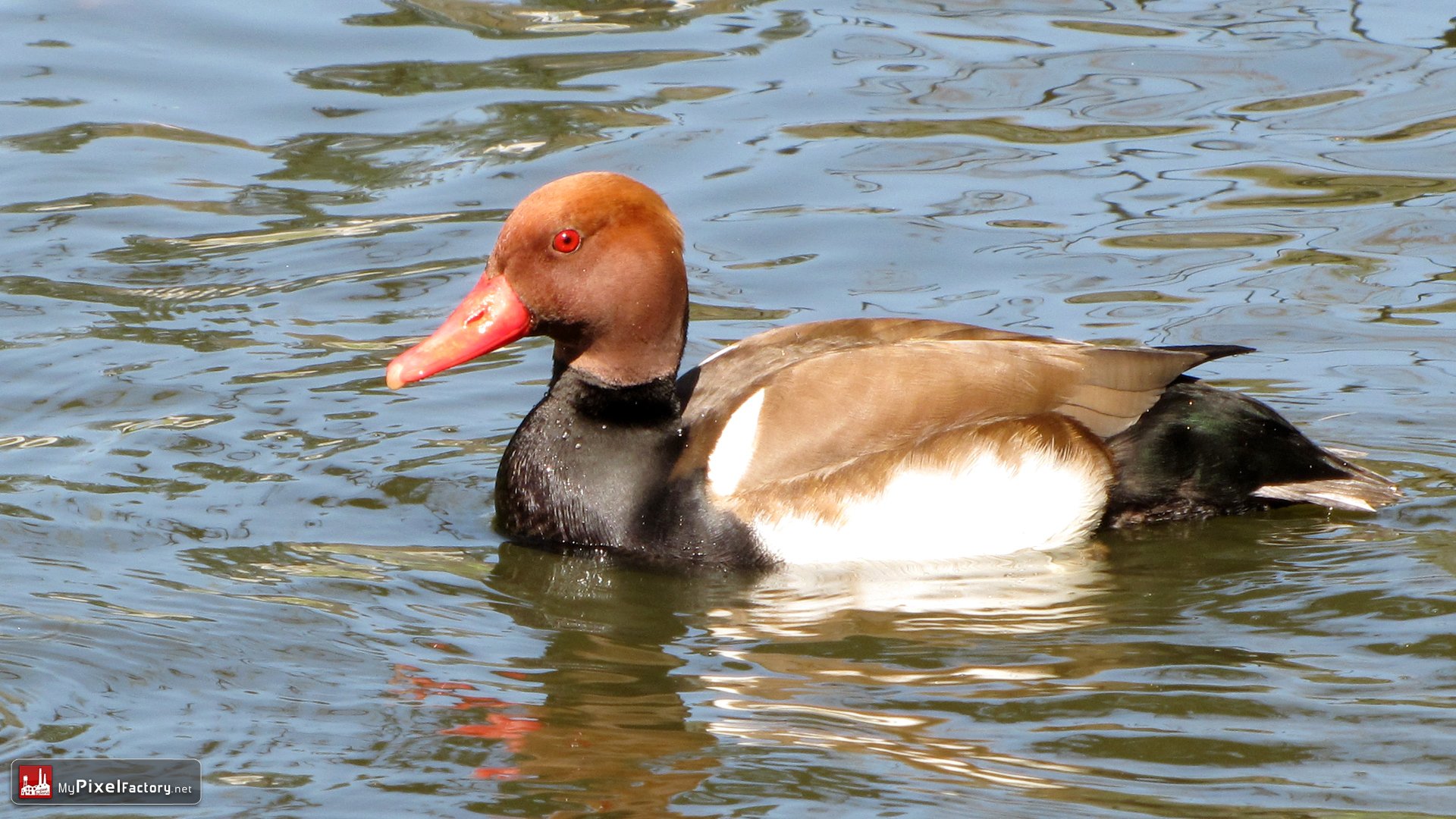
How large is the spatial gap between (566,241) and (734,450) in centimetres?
80

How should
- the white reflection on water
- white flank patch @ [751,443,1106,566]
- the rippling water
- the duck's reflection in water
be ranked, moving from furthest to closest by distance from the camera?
white flank patch @ [751,443,1106,566]
the white reflection on water
the rippling water
the duck's reflection in water

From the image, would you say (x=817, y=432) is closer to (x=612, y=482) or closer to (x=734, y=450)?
(x=734, y=450)

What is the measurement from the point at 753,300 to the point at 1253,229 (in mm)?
2248

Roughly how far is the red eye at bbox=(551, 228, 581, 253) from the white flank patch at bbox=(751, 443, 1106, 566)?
3.27 ft

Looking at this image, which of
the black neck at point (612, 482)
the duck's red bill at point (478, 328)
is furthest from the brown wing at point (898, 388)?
the duck's red bill at point (478, 328)

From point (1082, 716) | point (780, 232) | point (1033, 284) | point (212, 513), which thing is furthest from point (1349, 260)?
point (212, 513)

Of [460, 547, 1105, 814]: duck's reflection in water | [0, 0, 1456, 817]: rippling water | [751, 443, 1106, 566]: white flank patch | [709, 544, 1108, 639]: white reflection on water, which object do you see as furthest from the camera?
[751, 443, 1106, 566]: white flank patch

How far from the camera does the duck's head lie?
6.00m

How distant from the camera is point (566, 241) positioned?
600 cm

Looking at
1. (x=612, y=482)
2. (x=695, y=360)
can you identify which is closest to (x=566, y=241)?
(x=612, y=482)

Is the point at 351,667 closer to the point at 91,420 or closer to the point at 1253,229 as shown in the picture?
the point at 91,420

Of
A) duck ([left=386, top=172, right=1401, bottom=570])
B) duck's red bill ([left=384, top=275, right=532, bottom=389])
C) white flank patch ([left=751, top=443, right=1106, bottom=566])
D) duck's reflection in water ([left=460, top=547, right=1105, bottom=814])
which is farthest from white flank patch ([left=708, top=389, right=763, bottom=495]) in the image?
duck's red bill ([left=384, top=275, right=532, bottom=389])

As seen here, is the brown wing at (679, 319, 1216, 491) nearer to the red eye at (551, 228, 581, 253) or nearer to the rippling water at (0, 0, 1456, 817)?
the rippling water at (0, 0, 1456, 817)

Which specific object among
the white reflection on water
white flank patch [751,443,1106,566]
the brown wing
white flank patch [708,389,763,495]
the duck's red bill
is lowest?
the white reflection on water
